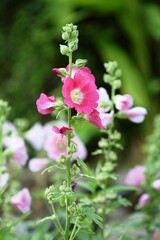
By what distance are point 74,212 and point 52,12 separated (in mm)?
4141

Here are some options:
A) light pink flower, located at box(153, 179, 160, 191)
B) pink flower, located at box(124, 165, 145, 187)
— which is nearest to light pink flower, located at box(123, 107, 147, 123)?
light pink flower, located at box(153, 179, 160, 191)

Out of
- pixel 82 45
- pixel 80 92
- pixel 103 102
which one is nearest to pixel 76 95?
pixel 80 92

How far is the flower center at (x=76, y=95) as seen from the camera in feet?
3.52

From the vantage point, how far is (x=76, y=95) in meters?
1.08

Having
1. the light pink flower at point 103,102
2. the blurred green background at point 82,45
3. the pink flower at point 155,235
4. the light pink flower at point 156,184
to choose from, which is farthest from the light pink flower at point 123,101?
the blurred green background at point 82,45

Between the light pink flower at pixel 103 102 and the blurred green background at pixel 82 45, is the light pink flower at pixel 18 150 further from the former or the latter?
the blurred green background at pixel 82 45

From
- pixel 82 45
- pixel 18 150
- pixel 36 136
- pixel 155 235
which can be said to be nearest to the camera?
pixel 18 150

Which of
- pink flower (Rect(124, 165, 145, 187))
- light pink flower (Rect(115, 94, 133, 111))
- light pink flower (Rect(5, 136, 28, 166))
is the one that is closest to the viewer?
light pink flower (Rect(115, 94, 133, 111))

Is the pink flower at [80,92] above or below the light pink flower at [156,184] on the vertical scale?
above

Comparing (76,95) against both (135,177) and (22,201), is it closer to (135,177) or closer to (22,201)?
(22,201)

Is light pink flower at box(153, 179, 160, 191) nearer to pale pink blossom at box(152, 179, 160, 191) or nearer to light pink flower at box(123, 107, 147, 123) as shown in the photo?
pale pink blossom at box(152, 179, 160, 191)

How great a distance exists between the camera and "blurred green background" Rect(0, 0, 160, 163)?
478 cm

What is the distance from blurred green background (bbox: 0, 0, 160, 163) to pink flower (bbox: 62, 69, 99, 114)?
3469 mm

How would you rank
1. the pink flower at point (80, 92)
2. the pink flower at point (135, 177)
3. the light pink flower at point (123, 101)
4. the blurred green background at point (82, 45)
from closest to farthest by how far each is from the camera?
1. the pink flower at point (80, 92)
2. the light pink flower at point (123, 101)
3. the pink flower at point (135, 177)
4. the blurred green background at point (82, 45)
